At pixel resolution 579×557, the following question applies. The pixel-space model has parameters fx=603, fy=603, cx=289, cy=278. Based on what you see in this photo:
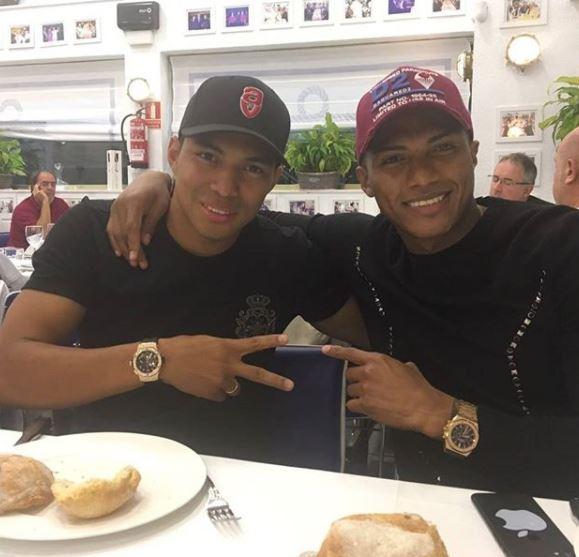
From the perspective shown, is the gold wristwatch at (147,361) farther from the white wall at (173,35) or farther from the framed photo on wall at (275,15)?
the framed photo on wall at (275,15)

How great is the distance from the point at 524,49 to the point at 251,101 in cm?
378

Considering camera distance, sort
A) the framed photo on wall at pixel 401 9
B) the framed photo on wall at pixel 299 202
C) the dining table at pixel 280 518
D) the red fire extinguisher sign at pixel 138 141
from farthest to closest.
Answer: the red fire extinguisher sign at pixel 138 141 < the framed photo on wall at pixel 299 202 < the framed photo on wall at pixel 401 9 < the dining table at pixel 280 518

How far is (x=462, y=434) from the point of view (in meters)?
1.14

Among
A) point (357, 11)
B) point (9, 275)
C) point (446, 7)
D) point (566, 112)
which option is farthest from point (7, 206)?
point (566, 112)

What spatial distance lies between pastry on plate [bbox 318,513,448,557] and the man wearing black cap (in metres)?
0.64

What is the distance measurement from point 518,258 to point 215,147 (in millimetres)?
726

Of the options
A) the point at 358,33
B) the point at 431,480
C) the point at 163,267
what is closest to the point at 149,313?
the point at 163,267

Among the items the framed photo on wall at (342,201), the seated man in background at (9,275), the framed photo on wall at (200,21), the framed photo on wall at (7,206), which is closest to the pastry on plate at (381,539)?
the seated man in background at (9,275)

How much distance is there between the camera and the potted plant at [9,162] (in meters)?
6.10

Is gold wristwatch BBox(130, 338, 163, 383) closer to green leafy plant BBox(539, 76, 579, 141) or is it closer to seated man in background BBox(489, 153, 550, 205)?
seated man in background BBox(489, 153, 550, 205)

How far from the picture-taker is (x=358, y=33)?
5.06m

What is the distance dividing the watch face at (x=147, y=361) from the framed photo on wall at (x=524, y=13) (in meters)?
4.41

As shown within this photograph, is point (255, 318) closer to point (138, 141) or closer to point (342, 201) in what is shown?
point (342, 201)

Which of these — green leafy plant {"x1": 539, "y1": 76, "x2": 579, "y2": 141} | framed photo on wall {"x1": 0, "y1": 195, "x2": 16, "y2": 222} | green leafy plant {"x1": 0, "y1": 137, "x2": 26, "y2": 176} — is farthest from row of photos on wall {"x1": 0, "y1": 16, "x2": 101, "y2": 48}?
green leafy plant {"x1": 539, "y1": 76, "x2": 579, "y2": 141}
